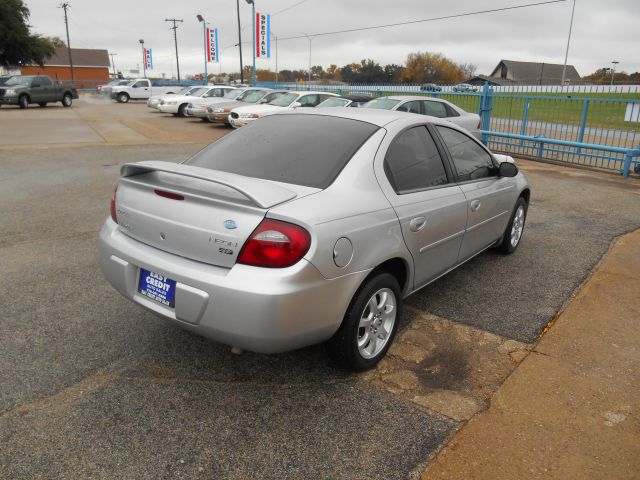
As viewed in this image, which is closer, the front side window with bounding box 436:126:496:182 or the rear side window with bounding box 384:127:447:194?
the rear side window with bounding box 384:127:447:194

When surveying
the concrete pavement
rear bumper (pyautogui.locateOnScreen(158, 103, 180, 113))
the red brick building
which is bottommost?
the concrete pavement

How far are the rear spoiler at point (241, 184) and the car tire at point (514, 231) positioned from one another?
312 cm

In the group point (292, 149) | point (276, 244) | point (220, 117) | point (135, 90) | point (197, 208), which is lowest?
point (220, 117)

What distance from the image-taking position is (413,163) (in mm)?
3441

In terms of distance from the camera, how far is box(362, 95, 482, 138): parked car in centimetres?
1112

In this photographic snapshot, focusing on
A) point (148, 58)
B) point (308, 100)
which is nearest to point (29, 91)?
point (308, 100)

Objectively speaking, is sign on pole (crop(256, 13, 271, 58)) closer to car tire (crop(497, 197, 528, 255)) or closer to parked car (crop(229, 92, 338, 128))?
parked car (crop(229, 92, 338, 128))

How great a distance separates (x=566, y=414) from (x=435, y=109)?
9.71m

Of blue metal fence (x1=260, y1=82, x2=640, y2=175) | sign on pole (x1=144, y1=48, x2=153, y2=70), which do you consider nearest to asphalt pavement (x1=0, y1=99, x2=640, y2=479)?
blue metal fence (x1=260, y1=82, x2=640, y2=175)

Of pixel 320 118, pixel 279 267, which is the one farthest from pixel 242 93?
pixel 279 267

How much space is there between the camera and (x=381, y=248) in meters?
2.88

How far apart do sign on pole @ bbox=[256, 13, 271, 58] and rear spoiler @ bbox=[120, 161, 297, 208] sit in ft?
125

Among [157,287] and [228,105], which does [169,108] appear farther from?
[157,287]

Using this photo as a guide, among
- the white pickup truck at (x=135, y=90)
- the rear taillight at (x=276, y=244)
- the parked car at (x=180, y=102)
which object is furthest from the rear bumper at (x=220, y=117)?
the white pickup truck at (x=135, y=90)
